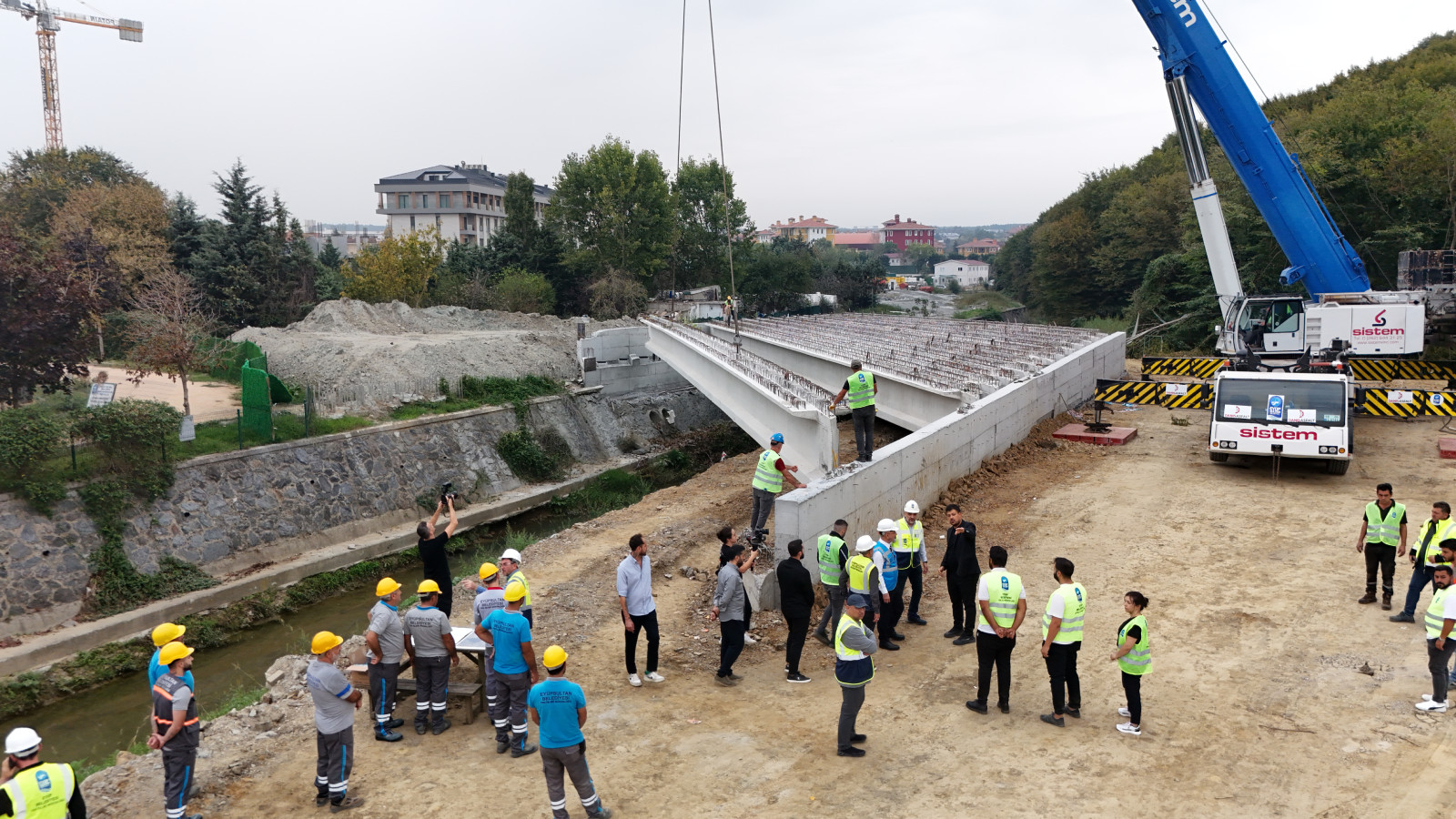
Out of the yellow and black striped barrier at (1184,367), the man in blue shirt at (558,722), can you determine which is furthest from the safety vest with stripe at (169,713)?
the yellow and black striped barrier at (1184,367)

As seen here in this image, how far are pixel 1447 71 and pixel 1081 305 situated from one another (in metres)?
22.5

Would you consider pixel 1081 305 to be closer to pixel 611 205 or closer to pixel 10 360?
pixel 611 205

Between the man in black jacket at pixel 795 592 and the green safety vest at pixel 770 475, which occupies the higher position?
the green safety vest at pixel 770 475

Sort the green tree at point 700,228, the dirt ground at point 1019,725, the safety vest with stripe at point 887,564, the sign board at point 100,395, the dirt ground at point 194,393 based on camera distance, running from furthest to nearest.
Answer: the green tree at point 700,228 < the dirt ground at point 194,393 < the sign board at point 100,395 < the safety vest with stripe at point 887,564 < the dirt ground at point 1019,725

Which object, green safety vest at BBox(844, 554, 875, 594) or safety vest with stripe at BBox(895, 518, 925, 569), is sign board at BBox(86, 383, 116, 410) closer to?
safety vest with stripe at BBox(895, 518, 925, 569)

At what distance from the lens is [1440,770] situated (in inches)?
276

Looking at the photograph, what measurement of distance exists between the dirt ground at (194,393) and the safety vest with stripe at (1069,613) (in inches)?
809

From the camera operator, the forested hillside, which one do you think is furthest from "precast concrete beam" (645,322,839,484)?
the forested hillside

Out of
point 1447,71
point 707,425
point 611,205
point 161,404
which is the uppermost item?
point 1447,71

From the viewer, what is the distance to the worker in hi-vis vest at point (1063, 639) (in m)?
7.51

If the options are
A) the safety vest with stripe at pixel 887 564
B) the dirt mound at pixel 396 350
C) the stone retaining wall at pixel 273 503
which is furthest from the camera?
the dirt mound at pixel 396 350

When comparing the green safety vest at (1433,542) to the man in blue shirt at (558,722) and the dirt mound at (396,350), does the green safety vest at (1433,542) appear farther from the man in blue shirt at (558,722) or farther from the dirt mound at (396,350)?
the dirt mound at (396,350)

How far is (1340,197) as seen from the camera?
115 feet

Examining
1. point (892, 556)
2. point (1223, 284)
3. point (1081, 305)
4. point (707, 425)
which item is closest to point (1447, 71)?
Result: point (1081, 305)
